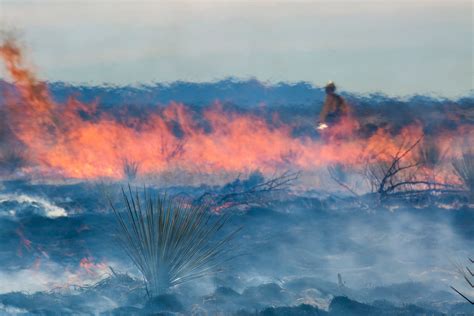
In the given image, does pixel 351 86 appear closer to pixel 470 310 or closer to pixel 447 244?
pixel 447 244

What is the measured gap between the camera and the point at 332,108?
74.2ft

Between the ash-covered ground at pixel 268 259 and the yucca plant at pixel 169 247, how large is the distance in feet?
0.81

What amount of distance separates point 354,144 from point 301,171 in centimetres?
131

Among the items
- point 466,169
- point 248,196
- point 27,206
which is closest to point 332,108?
point 248,196

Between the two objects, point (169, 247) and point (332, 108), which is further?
point (332, 108)

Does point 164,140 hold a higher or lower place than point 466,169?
higher

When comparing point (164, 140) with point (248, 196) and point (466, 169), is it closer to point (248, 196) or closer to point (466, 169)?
point (248, 196)

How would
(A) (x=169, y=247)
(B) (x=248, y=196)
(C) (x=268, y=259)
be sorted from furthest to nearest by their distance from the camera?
(B) (x=248, y=196) < (C) (x=268, y=259) < (A) (x=169, y=247)

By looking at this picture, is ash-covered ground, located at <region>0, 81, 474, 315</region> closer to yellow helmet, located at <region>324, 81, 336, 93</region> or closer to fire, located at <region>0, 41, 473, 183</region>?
fire, located at <region>0, 41, 473, 183</region>

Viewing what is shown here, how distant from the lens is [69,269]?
21359 mm

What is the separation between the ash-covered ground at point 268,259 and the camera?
19.6 m

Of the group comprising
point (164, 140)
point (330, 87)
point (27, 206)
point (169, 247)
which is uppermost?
point (330, 87)

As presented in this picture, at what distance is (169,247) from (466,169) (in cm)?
653

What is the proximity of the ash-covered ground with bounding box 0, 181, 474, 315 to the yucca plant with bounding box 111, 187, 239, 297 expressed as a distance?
247 mm
